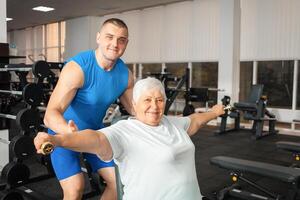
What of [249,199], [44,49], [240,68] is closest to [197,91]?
[240,68]

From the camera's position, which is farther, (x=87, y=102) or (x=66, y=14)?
(x=66, y=14)

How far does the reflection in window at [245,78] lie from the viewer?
6521 millimetres

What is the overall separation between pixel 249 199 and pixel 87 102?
1.65m

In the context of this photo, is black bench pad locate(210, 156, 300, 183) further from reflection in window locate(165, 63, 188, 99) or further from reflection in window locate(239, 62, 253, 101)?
reflection in window locate(165, 63, 188, 99)

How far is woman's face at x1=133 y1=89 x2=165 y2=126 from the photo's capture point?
4.06ft

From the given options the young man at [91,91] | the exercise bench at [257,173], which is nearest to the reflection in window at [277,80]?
the exercise bench at [257,173]

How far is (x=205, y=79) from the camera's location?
23.7ft

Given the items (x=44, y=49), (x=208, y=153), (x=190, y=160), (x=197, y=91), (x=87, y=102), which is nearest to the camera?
(x=190, y=160)

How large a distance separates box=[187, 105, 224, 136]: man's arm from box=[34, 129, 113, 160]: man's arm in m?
0.46

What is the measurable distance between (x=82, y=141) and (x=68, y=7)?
745 cm

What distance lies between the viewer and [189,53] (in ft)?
23.4

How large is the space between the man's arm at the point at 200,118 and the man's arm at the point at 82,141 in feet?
1.52

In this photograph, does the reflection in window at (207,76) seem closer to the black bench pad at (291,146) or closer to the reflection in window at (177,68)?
the reflection in window at (177,68)

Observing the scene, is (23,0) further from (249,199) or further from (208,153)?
(249,199)
